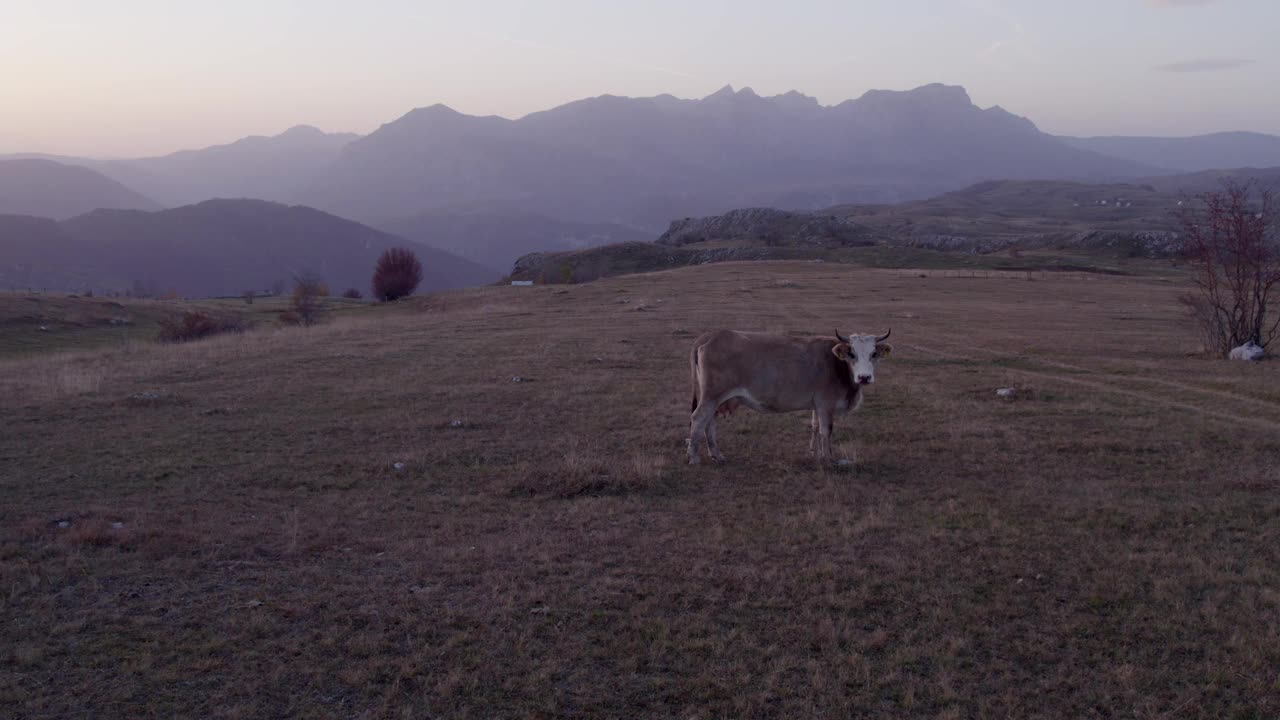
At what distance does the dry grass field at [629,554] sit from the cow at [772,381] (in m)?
0.65

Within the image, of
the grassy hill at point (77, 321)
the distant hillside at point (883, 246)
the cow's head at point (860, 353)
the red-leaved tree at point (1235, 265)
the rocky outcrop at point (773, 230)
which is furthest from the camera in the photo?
the rocky outcrop at point (773, 230)

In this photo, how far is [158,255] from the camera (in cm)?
16788

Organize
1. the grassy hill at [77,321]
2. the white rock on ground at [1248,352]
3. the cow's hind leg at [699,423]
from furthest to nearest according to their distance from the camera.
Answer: the grassy hill at [77,321]
the white rock on ground at [1248,352]
the cow's hind leg at [699,423]

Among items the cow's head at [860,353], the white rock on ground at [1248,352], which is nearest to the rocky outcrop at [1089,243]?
the white rock on ground at [1248,352]

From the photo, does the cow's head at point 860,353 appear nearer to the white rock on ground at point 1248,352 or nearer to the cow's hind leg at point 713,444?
the cow's hind leg at point 713,444

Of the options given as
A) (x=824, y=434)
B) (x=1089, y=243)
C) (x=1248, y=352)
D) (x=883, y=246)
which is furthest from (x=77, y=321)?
(x=1089, y=243)

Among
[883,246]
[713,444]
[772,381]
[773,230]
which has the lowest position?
[713,444]

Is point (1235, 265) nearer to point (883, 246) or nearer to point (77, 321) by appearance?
point (77, 321)

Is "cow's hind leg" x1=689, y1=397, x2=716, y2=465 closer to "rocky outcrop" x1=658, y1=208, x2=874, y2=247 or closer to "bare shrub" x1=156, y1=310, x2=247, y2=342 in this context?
"bare shrub" x1=156, y1=310, x2=247, y2=342

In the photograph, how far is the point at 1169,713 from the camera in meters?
6.11

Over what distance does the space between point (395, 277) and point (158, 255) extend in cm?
10663

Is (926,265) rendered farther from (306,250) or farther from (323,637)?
(306,250)

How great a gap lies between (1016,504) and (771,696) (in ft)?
19.4

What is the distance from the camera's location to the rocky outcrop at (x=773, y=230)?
130m
